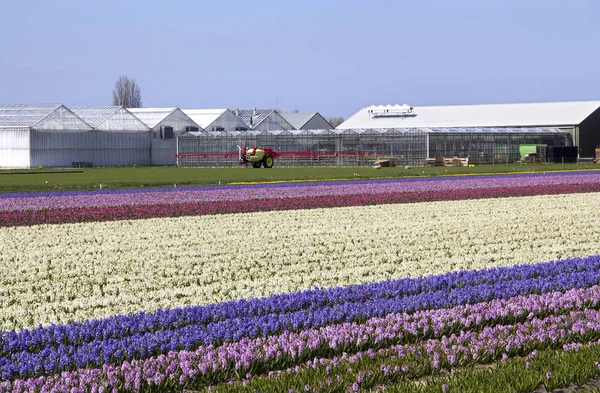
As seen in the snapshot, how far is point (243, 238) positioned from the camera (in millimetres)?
16141

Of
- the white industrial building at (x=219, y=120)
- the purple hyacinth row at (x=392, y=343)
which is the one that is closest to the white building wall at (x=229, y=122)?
the white industrial building at (x=219, y=120)

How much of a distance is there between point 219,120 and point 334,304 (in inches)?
2770

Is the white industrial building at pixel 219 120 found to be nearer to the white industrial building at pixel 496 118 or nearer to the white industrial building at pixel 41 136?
the white industrial building at pixel 496 118

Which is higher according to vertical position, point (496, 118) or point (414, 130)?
point (496, 118)

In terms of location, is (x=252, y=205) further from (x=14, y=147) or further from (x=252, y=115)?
(x=252, y=115)

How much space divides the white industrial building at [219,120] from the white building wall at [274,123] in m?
2.27

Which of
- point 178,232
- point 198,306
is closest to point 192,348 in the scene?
point 198,306

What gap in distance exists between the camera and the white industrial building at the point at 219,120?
78.4 m

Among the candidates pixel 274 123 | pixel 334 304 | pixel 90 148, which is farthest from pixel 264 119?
pixel 334 304

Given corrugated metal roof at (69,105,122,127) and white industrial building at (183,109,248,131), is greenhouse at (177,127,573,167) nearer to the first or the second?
corrugated metal roof at (69,105,122,127)

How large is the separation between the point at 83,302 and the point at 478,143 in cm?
5568

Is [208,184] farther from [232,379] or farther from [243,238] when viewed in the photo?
[232,379]

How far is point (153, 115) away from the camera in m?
74.4

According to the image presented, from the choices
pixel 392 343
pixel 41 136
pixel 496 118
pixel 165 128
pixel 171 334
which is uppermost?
pixel 496 118
